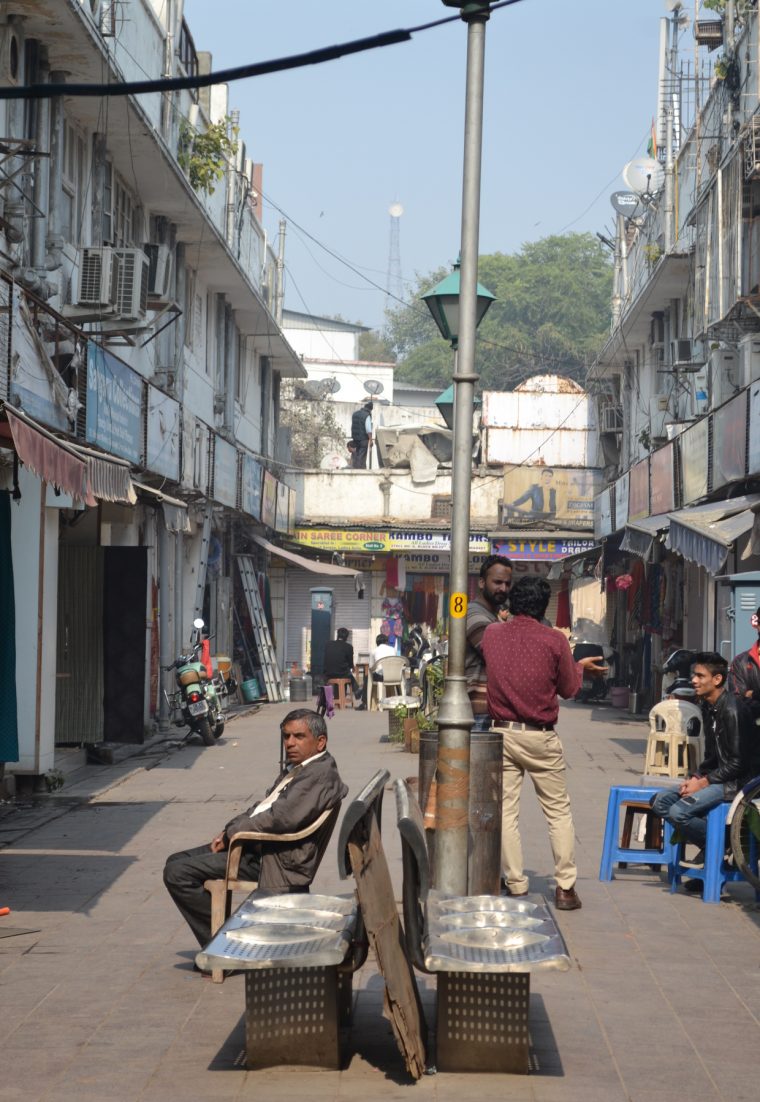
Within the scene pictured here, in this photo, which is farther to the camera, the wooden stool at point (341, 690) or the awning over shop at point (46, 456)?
the wooden stool at point (341, 690)

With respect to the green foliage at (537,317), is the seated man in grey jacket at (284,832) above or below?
below

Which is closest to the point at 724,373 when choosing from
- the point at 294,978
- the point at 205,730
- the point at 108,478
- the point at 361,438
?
the point at 205,730

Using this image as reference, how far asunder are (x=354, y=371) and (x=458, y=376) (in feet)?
153

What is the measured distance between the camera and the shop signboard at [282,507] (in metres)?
33.0

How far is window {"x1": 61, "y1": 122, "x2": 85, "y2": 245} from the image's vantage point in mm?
16188

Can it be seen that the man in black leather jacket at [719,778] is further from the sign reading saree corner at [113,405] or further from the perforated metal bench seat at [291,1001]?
the sign reading saree corner at [113,405]

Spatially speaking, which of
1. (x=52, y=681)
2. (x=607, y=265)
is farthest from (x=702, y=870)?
(x=607, y=265)

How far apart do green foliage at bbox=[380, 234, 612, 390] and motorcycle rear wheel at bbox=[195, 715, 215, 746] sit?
45.0 m

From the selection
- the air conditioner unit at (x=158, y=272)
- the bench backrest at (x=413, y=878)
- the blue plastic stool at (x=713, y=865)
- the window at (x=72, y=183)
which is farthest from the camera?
the air conditioner unit at (x=158, y=272)

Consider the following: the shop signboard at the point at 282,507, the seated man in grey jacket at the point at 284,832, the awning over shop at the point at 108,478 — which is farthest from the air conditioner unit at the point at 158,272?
the shop signboard at the point at 282,507

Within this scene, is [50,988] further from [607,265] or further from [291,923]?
[607,265]

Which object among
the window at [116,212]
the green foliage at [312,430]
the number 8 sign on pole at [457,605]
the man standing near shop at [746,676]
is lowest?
the man standing near shop at [746,676]

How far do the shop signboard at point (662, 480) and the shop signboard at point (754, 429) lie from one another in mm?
5933

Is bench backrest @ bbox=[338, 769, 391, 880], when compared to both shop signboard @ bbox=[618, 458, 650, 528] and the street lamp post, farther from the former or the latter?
shop signboard @ bbox=[618, 458, 650, 528]
